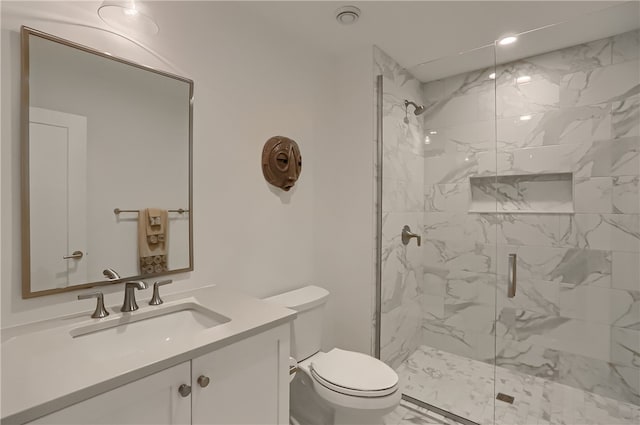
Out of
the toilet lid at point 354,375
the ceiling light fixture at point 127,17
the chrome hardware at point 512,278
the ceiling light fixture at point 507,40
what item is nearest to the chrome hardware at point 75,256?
the ceiling light fixture at point 127,17

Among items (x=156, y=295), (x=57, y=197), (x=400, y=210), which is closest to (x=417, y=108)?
(x=400, y=210)

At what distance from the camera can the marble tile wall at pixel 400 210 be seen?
224 cm

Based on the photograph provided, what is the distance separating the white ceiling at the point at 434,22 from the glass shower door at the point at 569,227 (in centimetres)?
3

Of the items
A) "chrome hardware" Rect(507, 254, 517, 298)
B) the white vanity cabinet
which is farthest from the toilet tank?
"chrome hardware" Rect(507, 254, 517, 298)

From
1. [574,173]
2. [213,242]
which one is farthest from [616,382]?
[213,242]

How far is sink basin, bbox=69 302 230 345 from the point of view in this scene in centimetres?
113

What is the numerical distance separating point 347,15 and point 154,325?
1.87 meters

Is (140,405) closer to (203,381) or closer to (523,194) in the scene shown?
(203,381)

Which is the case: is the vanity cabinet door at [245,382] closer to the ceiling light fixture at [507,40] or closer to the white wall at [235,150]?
the white wall at [235,150]

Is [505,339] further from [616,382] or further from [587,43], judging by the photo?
[587,43]

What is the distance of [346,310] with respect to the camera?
7.38 ft

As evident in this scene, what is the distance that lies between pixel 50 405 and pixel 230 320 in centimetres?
56

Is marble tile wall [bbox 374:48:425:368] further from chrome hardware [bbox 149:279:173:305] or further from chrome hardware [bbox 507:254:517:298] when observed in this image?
chrome hardware [bbox 149:279:173:305]

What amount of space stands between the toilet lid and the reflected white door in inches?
46.3
